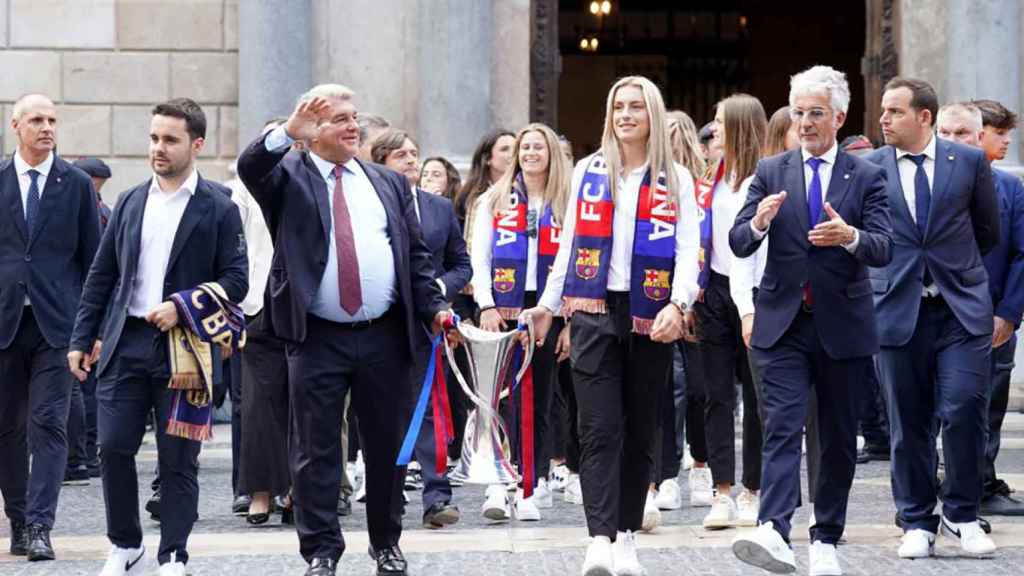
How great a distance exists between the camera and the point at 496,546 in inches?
367

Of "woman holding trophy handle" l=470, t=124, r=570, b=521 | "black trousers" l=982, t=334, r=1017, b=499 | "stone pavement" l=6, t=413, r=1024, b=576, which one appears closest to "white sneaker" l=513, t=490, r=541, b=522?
"stone pavement" l=6, t=413, r=1024, b=576

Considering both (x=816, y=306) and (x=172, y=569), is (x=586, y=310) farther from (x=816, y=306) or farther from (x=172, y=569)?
(x=172, y=569)

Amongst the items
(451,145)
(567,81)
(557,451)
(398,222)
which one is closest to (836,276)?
(398,222)

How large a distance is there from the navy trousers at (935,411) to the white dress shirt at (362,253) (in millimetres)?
2360

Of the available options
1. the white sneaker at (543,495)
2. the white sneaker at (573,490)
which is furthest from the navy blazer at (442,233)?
the white sneaker at (573,490)

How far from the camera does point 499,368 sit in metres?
9.21

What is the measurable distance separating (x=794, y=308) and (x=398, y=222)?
1.60m

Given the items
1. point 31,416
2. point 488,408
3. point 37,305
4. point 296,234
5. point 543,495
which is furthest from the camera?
point 543,495

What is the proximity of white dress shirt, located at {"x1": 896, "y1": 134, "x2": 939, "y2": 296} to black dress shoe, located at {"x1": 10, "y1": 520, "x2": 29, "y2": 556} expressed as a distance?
416 centimetres

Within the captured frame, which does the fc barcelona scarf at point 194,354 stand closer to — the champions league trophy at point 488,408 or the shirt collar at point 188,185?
the shirt collar at point 188,185

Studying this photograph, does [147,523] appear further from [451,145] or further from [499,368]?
[451,145]

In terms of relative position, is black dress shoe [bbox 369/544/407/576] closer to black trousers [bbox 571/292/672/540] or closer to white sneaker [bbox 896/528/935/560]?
black trousers [bbox 571/292/672/540]

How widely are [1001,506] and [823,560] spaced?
2643 mm

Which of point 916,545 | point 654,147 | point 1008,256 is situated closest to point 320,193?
point 654,147
